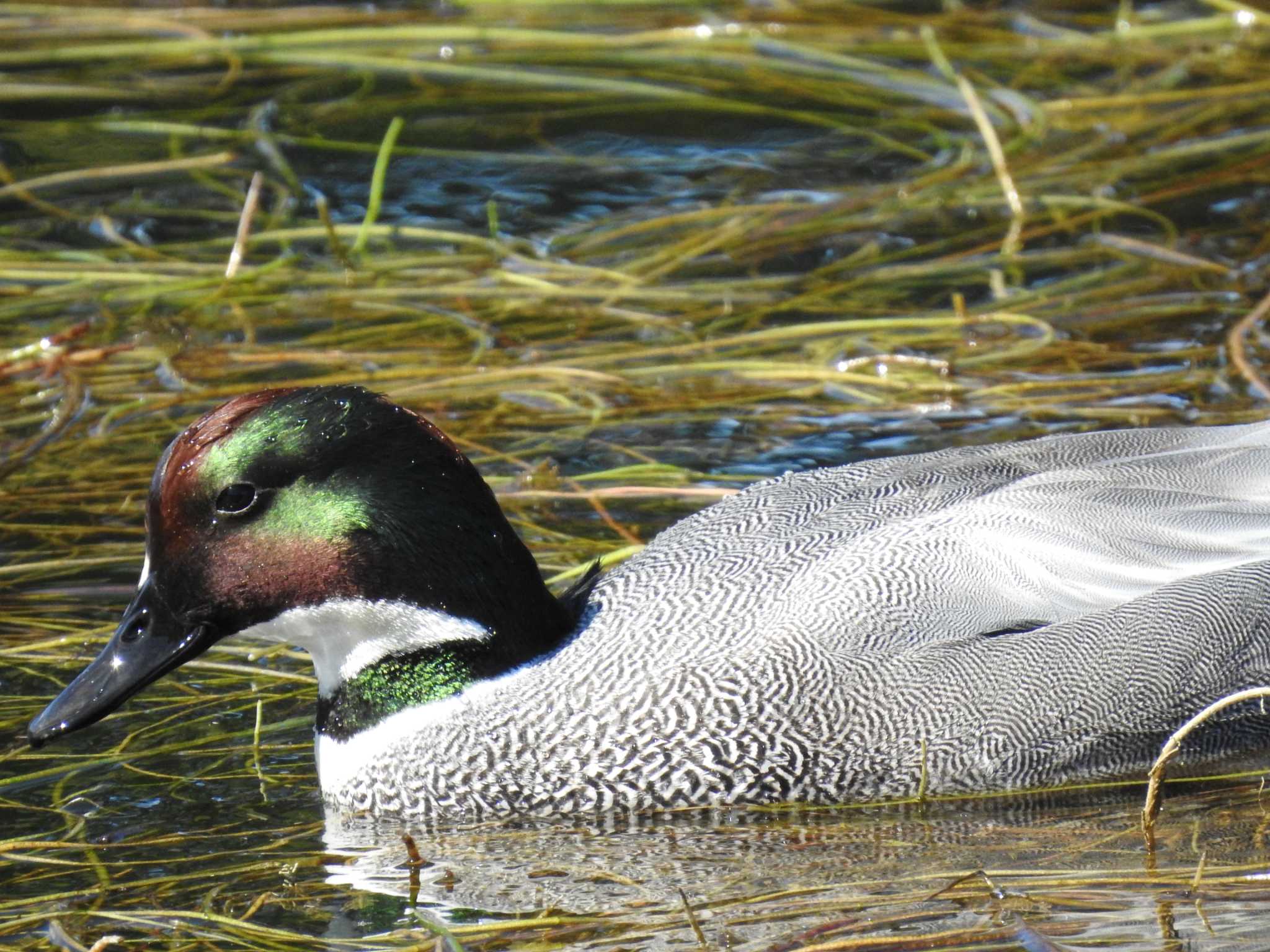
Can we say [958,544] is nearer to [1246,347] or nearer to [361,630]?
[361,630]

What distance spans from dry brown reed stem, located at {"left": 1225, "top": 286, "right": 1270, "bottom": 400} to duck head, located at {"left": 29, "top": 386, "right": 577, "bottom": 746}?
2928mm

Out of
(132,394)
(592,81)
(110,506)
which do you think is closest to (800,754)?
(110,506)

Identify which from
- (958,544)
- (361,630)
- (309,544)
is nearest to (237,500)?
(309,544)

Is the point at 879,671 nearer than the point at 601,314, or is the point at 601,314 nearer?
the point at 879,671

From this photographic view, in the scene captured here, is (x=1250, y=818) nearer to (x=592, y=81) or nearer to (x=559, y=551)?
(x=559, y=551)

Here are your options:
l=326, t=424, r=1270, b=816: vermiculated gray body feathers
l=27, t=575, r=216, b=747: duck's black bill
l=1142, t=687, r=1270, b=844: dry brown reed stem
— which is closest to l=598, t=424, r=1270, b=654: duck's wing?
l=326, t=424, r=1270, b=816: vermiculated gray body feathers

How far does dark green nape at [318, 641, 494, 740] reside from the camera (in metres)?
4.50

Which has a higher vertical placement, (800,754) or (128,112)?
(128,112)

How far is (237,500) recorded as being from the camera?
430 cm

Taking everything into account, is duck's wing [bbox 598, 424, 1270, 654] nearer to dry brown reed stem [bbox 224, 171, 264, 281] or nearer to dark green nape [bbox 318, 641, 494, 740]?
dark green nape [bbox 318, 641, 494, 740]

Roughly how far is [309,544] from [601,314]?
313 cm

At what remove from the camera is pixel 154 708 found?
16.5 feet

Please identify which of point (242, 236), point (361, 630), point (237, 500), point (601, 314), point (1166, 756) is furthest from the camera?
point (242, 236)

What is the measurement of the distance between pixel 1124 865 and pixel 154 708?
2.42 m
